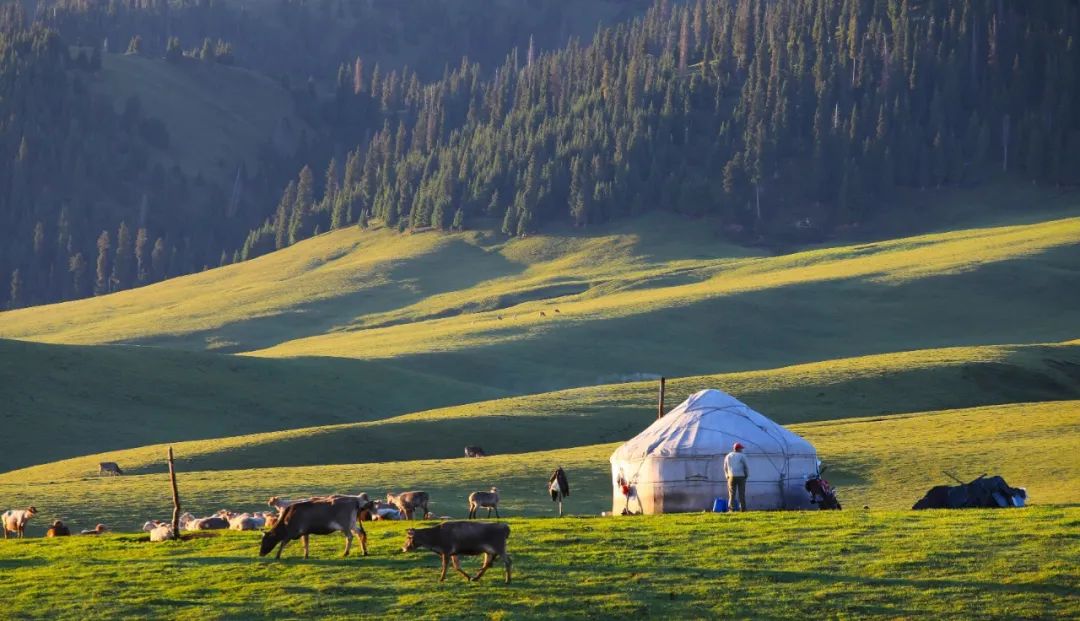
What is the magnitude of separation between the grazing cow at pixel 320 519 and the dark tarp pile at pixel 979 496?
14828 millimetres

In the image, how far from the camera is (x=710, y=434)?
133 ft

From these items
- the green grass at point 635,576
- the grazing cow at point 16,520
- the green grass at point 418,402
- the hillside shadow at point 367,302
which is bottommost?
the green grass at point 635,576

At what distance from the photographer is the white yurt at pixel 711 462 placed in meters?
40.2

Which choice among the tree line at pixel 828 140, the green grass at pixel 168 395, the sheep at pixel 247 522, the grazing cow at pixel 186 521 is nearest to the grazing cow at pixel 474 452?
the green grass at pixel 168 395

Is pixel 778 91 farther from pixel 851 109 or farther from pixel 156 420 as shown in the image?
pixel 156 420

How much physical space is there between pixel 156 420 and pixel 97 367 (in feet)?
22.2

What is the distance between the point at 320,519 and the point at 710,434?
14.9 metres

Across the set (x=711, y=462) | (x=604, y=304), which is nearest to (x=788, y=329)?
(x=604, y=304)

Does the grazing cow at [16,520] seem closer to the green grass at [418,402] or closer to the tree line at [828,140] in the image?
the green grass at [418,402]

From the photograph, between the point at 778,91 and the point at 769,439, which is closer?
the point at 769,439

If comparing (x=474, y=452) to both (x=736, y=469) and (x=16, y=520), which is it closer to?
(x=16, y=520)

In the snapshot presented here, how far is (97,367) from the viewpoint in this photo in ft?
284

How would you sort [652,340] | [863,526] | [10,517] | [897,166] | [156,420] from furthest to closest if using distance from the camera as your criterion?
[897,166]
[652,340]
[156,420]
[10,517]
[863,526]

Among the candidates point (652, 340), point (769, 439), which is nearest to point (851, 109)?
point (652, 340)
